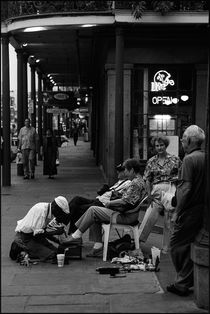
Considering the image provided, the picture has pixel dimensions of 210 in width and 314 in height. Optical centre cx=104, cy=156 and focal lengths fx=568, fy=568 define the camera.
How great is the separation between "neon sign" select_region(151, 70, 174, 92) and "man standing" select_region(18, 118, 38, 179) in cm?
468

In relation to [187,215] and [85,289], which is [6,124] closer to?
[85,289]

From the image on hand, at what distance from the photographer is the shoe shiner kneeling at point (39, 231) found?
23.5 ft

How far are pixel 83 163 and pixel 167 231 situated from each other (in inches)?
659

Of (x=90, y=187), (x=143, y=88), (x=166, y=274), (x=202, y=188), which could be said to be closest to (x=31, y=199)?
(x=90, y=187)

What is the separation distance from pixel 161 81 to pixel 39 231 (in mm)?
8530

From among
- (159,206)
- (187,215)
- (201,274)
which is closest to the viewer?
(201,274)

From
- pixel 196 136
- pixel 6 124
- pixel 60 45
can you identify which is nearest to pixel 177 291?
pixel 196 136

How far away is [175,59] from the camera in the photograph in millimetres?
14664

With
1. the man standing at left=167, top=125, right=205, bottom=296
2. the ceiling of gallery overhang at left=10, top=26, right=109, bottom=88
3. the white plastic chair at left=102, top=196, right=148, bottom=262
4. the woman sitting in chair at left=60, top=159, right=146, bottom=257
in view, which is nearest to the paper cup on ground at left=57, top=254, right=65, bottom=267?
the woman sitting in chair at left=60, top=159, right=146, bottom=257

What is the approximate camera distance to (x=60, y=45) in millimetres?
18078

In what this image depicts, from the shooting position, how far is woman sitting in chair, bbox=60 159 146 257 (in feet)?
24.3

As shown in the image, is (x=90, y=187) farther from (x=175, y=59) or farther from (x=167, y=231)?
(x=167, y=231)

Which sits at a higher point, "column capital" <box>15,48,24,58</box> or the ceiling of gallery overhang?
the ceiling of gallery overhang

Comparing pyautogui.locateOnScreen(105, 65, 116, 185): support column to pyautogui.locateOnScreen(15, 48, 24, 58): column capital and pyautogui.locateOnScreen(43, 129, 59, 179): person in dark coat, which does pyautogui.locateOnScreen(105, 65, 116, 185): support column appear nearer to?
pyautogui.locateOnScreen(43, 129, 59, 179): person in dark coat
